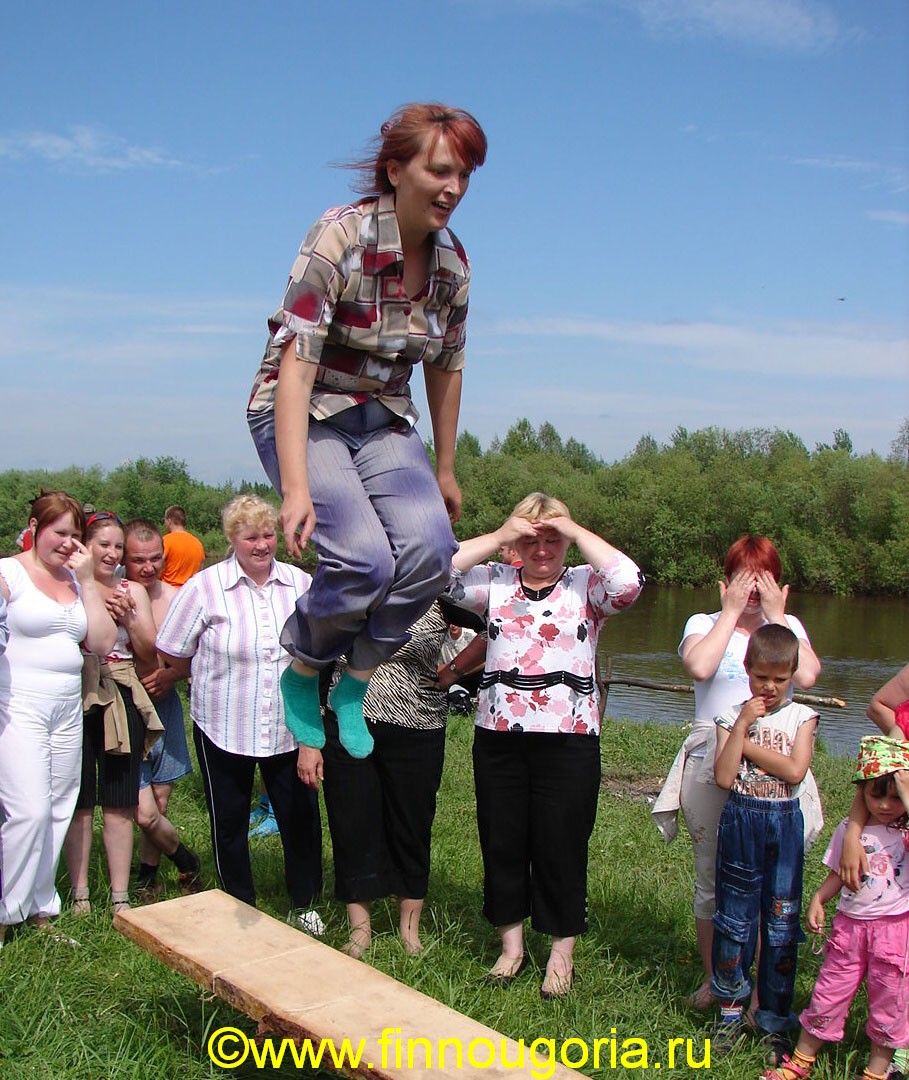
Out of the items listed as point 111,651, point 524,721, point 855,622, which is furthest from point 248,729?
point 855,622

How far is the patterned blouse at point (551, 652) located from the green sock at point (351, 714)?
0.72 meters

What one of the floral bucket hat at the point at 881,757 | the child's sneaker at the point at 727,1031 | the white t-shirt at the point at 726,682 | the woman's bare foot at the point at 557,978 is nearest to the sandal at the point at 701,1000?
the child's sneaker at the point at 727,1031

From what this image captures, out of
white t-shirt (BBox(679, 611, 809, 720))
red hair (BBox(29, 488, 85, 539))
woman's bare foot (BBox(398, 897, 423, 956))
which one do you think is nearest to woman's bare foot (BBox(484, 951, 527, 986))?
woman's bare foot (BBox(398, 897, 423, 956))

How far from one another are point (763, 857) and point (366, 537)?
6.24 feet

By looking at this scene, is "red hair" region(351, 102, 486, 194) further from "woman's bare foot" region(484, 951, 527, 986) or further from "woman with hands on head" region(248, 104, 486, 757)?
"woman's bare foot" region(484, 951, 527, 986)

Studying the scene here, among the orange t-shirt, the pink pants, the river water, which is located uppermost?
the orange t-shirt

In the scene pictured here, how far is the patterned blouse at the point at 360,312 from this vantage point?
324 cm

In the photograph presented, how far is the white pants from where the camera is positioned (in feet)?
14.7

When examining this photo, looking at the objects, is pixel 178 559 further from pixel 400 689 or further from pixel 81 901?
pixel 400 689

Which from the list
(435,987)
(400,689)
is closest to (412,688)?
(400,689)

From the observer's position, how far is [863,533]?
45.8 metres

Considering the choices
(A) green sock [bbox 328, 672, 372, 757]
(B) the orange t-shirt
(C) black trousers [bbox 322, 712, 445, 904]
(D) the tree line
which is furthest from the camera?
(D) the tree line

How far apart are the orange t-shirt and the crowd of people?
103cm

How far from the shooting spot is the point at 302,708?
3617 mm
